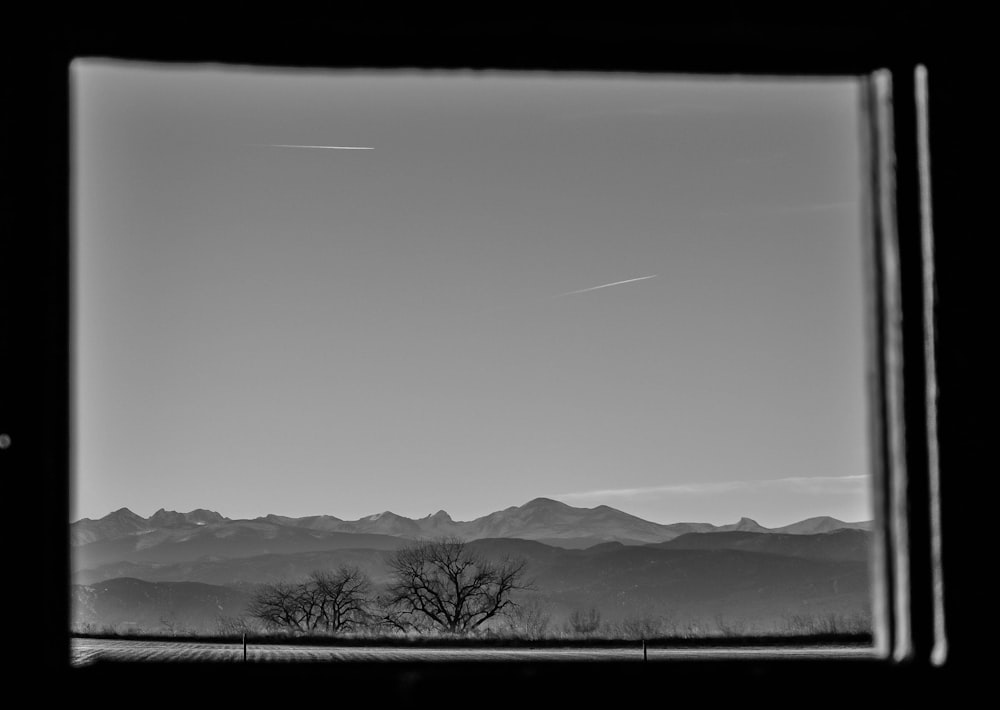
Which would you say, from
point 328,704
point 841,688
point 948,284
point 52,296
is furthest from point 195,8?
point 841,688

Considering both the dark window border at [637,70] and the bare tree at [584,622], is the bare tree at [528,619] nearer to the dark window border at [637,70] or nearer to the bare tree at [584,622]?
the bare tree at [584,622]

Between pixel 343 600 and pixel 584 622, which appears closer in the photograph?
pixel 343 600

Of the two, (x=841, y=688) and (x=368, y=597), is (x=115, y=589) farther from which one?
(x=841, y=688)

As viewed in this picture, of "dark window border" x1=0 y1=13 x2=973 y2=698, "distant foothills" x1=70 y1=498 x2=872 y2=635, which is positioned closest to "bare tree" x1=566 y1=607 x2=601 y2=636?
"distant foothills" x1=70 y1=498 x2=872 y2=635

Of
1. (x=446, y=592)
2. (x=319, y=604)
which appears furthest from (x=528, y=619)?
(x=319, y=604)

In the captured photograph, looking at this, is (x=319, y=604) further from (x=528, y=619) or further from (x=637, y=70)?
(x=637, y=70)

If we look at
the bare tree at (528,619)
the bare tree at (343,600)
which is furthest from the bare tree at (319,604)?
the bare tree at (528,619)
